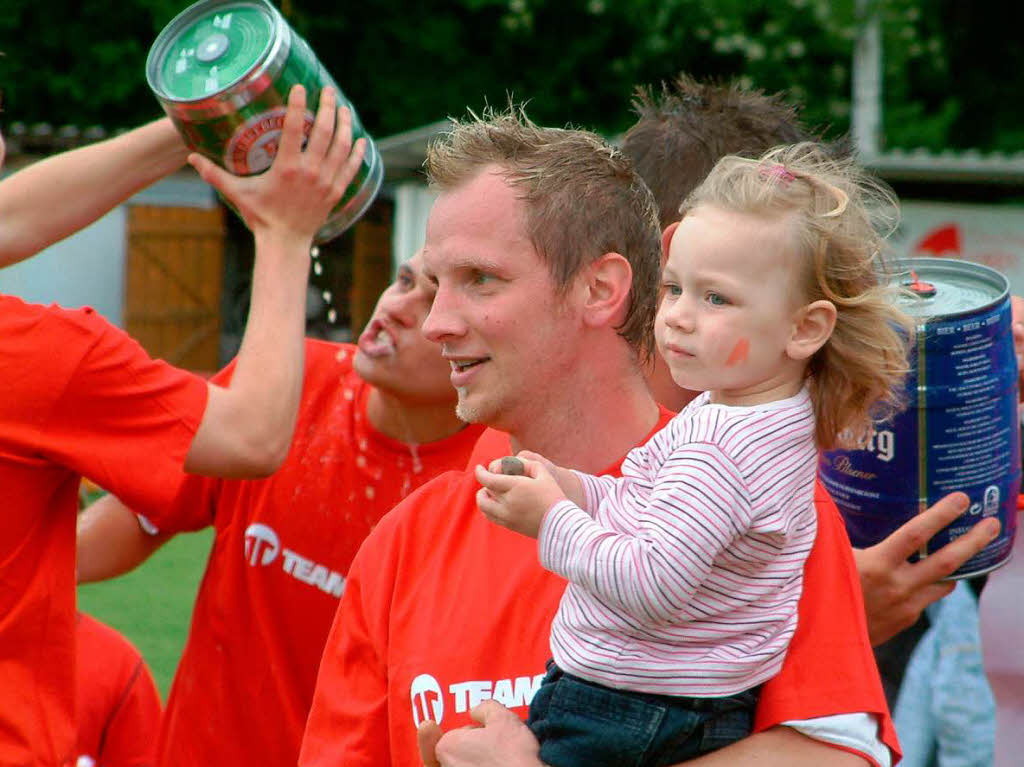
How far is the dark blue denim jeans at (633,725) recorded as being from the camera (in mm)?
1794

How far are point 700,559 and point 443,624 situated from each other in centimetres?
53

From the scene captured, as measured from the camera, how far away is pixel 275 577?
10.4 ft

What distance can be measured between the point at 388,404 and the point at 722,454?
64.5 inches

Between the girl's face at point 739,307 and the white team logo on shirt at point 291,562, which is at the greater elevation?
the girl's face at point 739,307

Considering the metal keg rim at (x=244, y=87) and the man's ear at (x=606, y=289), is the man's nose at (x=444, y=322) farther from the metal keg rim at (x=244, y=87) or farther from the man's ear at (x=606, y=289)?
the metal keg rim at (x=244, y=87)

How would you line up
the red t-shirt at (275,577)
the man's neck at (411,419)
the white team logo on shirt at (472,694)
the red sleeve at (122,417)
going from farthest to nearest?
the man's neck at (411,419)
the red t-shirt at (275,577)
the red sleeve at (122,417)
the white team logo on shirt at (472,694)

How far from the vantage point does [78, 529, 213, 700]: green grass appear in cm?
698

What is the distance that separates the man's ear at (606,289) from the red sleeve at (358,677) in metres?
0.48

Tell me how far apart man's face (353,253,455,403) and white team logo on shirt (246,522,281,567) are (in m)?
0.42

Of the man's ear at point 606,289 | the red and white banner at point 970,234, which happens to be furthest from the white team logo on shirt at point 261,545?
the red and white banner at point 970,234

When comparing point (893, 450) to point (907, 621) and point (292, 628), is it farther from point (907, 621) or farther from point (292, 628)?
point (292, 628)

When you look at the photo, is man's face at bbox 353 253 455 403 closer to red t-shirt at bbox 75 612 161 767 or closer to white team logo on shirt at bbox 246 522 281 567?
white team logo on shirt at bbox 246 522 281 567

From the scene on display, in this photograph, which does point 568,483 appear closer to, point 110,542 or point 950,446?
point 950,446

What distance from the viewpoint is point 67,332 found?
7.79 feet
